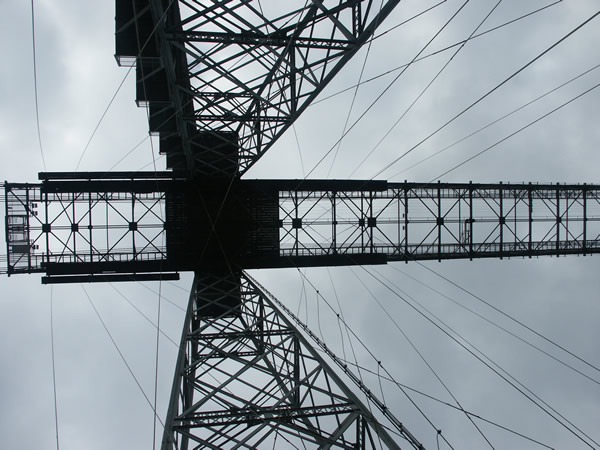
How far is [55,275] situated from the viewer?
58.6 feet

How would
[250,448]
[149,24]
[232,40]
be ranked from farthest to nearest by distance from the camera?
[149,24], [232,40], [250,448]

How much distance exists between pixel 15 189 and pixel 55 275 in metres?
4.16

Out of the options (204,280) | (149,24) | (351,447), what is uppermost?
(149,24)

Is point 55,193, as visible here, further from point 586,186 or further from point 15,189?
point 586,186

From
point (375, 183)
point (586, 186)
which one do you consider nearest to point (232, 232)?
point (375, 183)

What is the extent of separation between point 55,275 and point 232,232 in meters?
7.97

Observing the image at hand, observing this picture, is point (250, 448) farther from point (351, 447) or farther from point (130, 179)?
point (130, 179)

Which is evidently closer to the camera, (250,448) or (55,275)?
(250,448)

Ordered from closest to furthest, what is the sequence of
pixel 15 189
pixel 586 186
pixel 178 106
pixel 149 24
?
pixel 149 24
pixel 178 106
pixel 15 189
pixel 586 186

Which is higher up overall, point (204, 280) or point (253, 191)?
point (253, 191)

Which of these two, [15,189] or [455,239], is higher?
[15,189]

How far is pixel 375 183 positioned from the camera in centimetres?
1936

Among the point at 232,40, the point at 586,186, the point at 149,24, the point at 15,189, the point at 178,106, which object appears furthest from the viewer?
the point at 586,186

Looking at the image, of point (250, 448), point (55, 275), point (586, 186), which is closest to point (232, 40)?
point (250, 448)
